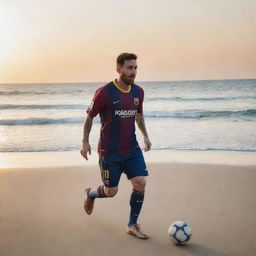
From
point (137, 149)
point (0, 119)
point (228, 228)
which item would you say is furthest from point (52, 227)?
point (0, 119)

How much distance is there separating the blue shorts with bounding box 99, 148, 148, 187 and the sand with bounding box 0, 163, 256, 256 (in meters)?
0.66

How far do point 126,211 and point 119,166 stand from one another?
41.8 inches

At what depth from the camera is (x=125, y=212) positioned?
14.7ft

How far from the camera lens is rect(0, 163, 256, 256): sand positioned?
11.6 ft

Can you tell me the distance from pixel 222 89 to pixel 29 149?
29758mm

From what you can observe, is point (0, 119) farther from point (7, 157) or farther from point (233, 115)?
point (233, 115)

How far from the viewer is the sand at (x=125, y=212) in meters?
3.54

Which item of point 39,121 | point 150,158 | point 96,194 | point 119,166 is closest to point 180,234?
point 119,166

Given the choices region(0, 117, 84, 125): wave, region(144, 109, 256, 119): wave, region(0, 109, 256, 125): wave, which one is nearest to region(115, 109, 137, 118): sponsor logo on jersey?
region(0, 109, 256, 125): wave

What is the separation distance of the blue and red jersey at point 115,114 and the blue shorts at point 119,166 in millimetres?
59

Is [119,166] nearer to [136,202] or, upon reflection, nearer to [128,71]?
[136,202]

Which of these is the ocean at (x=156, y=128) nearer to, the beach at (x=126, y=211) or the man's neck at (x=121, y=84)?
the beach at (x=126, y=211)

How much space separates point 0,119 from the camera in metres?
18.7

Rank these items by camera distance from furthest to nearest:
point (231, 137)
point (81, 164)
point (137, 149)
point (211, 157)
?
point (231, 137), point (211, 157), point (81, 164), point (137, 149)
